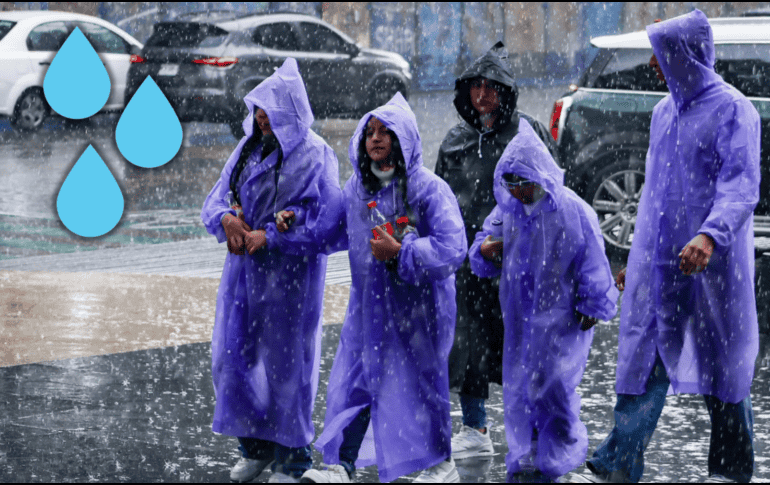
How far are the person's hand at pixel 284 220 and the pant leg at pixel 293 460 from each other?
36.0 inches

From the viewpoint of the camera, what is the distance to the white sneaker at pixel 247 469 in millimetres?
5043

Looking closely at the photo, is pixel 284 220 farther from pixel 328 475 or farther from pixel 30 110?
pixel 30 110

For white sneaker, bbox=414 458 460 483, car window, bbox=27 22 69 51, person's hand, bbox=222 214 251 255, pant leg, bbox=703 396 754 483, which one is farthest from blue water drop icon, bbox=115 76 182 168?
car window, bbox=27 22 69 51

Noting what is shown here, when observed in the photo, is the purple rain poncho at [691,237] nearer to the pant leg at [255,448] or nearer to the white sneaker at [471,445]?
the white sneaker at [471,445]

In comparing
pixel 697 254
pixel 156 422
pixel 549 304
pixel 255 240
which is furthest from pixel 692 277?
pixel 156 422

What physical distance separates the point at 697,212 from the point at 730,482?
1.11 meters

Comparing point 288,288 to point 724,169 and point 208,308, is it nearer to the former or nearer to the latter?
point 724,169

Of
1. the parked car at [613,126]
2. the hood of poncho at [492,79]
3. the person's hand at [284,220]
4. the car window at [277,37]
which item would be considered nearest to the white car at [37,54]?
the car window at [277,37]

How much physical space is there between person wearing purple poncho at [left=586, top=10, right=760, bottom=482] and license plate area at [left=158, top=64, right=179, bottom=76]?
13417mm

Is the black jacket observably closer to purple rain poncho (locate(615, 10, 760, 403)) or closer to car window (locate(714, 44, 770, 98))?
purple rain poncho (locate(615, 10, 760, 403))

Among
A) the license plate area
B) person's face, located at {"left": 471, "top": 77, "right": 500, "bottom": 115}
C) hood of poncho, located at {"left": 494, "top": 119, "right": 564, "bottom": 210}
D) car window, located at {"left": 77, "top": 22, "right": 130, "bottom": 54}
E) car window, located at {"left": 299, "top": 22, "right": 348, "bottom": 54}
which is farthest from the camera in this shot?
car window, located at {"left": 299, "top": 22, "right": 348, "bottom": 54}

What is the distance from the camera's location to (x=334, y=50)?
64.9ft

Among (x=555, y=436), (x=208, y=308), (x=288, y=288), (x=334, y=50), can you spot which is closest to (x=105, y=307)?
(x=208, y=308)

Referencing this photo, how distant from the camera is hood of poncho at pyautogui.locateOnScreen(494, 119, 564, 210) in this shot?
4801 millimetres
